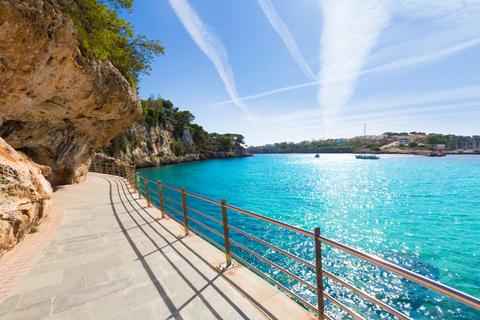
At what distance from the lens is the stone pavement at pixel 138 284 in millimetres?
2770

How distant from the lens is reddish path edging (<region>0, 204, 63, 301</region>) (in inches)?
138

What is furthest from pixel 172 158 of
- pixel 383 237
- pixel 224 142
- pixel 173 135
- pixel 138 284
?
pixel 138 284

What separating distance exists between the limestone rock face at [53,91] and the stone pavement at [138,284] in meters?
5.71

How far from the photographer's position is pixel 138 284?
3383 millimetres

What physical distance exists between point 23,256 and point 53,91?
7189 millimetres

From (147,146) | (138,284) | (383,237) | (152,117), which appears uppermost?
(152,117)

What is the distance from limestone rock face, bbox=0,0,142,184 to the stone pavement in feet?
18.7

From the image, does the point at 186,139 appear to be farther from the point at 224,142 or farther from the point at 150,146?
the point at 224,142

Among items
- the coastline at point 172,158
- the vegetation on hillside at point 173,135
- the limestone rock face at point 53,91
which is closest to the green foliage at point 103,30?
the limestone rock face at point 53,91

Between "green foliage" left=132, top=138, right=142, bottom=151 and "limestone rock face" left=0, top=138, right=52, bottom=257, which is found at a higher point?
"green foliage" left=132, top=138, right=142, bottom=151

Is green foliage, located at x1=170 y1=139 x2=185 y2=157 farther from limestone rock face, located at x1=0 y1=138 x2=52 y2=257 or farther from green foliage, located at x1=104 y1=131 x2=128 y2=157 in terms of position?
limestone rock face, located at x1=0 y1=138 x2=52 y2=257

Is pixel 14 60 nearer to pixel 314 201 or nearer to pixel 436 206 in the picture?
pixel 314 201

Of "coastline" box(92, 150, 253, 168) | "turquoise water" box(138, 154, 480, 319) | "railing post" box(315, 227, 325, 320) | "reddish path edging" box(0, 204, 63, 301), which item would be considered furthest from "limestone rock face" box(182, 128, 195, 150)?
"railing post" box(315, 227, 325, 320)

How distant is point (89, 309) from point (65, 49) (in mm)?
8638
